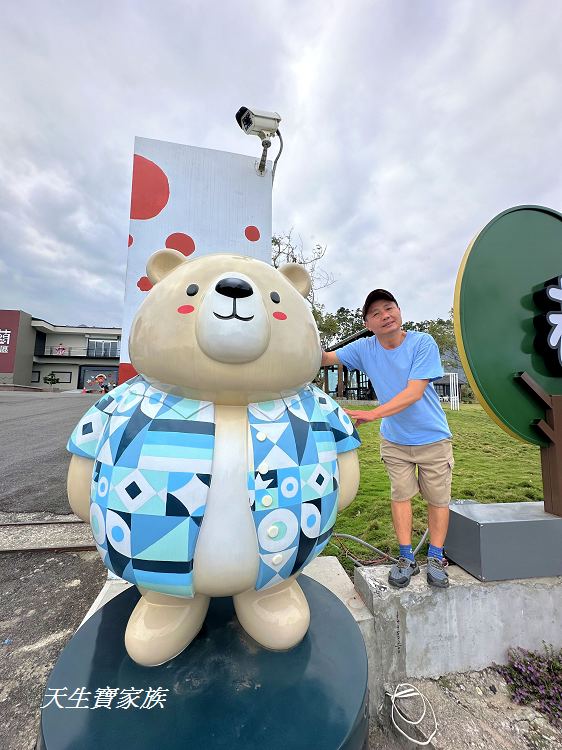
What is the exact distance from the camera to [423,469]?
6.71 ft

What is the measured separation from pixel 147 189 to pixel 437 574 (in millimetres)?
2922

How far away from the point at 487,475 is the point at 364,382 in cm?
1635

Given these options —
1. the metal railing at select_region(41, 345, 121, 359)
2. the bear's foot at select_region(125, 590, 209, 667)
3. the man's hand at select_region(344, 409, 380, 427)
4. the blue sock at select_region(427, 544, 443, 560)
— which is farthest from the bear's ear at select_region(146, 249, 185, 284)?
the metal railing at select_region(41, 345, 121, 359)

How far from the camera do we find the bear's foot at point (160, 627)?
4.02 ft

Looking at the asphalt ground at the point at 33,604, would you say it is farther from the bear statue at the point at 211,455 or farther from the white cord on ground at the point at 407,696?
the white cord on ground at the point at 407,696

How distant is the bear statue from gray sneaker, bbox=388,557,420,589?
846 mm

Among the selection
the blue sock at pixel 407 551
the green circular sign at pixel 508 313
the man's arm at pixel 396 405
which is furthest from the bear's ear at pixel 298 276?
the blue sock at pixel 407 551

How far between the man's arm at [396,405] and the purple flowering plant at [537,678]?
5.16 feet

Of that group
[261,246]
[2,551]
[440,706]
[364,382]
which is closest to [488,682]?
[440,706]

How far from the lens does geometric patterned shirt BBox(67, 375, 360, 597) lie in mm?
1088

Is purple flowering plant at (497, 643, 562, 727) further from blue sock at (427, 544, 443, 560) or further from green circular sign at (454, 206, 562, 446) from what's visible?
green circular sign at (454, 206, 562, 446)

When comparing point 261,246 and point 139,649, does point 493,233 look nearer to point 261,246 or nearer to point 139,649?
point 261,246

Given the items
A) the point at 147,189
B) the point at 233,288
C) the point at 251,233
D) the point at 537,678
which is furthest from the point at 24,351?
the point at 537,678

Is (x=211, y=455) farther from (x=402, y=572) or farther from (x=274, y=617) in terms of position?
(x=402, y=572)
